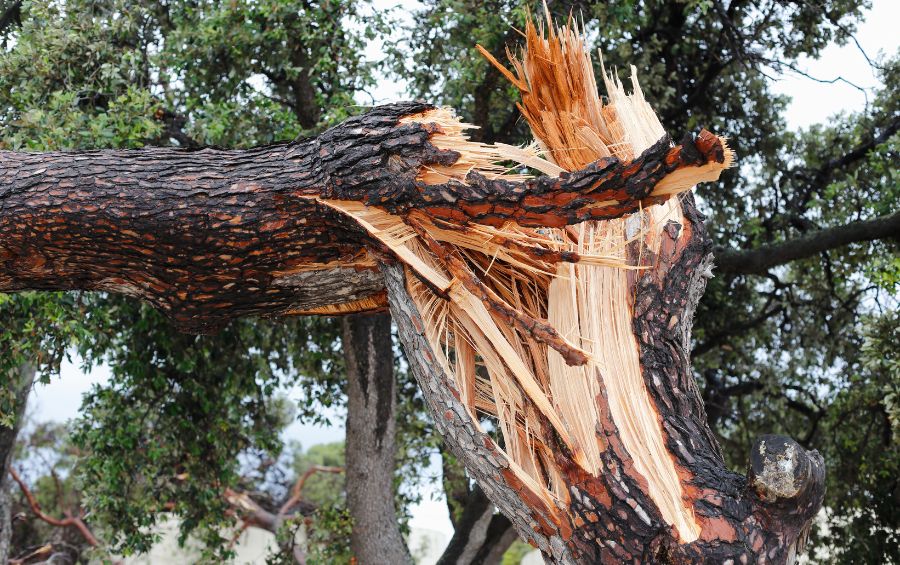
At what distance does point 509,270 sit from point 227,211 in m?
0.98

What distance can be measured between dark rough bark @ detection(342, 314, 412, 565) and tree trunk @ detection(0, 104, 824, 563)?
84.0 inches

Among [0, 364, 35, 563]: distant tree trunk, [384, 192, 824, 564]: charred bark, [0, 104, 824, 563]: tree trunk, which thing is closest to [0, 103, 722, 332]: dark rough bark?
[0, 104, 824, 563]: tree trunk

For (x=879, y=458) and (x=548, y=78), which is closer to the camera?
(x=548, y=78)

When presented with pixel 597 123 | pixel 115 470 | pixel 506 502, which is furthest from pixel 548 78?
pixel 115 470

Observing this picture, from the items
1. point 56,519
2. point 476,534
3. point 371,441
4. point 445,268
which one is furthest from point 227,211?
point 56,519

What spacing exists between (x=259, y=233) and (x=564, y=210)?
1064 mm

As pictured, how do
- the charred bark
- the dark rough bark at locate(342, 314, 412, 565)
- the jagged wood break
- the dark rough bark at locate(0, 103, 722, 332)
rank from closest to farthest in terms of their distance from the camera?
1. the charred bark
2. the jagged wood break
3. the dark rough bark at locate(0, 103, 722, 332)
4. the dark rough bark at locate(342, 314, 412, 565)

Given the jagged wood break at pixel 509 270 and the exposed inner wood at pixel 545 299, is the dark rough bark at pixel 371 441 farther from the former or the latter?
the exposed inner wood at pixel 545 299

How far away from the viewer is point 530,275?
313 cm

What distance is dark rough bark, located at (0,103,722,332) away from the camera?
9.44 feet

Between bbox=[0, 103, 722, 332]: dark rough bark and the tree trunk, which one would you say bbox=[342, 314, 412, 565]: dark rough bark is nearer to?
the tree trunk

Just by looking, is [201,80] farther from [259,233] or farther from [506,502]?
[506,502]

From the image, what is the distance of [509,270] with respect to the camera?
3105 millimetres

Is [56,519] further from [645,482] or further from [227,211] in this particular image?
[645,482]
